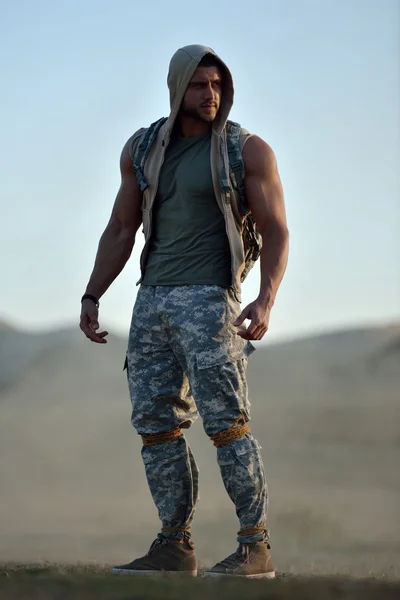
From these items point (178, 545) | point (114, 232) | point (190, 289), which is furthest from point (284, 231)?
point (178, 545)

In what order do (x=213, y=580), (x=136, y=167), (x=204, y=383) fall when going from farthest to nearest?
1. (x=136, y=167)
2. (x=204, y=383)
3. (x=213, y=580)

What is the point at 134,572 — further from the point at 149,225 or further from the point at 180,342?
the point at 149,225

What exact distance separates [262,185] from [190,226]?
1.35 feet

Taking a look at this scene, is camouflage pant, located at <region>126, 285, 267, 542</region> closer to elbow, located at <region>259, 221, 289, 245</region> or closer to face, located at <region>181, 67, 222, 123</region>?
elbow, located at <region>259, 221, 289, 245</region>

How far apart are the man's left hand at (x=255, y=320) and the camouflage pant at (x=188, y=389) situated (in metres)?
0.14

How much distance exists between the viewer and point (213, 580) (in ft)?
18.0

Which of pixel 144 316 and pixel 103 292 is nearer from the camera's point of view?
pixel 144 316

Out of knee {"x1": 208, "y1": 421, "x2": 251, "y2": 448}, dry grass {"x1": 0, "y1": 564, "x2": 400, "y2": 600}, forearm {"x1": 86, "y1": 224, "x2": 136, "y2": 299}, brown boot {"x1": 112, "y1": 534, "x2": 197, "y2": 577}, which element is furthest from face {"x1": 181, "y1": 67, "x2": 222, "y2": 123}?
dry grass {"x1": 0, "y1": 564, "x2": 400, "y2": 600}

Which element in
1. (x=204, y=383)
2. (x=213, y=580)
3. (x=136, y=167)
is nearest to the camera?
(x=213, y=580)

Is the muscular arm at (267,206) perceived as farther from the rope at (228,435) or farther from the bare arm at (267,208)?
the rope at (228,435)

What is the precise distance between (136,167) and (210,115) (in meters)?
0.48

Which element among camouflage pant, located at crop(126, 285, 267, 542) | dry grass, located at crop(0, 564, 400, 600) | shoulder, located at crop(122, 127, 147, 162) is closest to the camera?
dry grass, located at crop(0, 564, 400, 600)

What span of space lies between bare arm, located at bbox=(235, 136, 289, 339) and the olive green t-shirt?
0.18m

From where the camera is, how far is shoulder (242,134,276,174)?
614 cm
